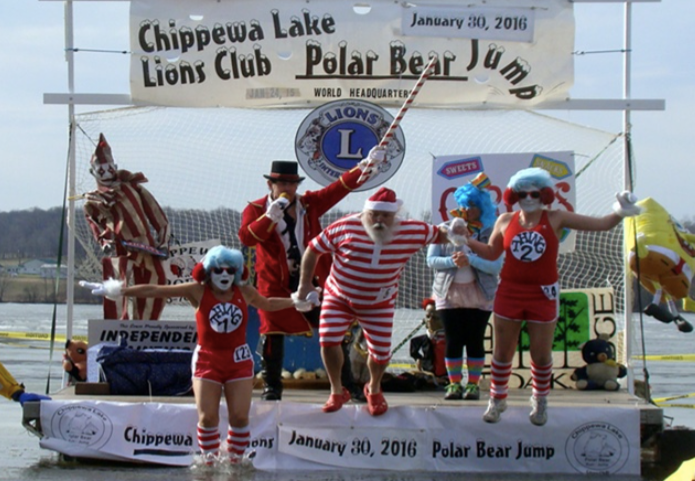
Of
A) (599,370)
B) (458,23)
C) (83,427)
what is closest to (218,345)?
(83,427)

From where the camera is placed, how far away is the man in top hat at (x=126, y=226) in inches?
349

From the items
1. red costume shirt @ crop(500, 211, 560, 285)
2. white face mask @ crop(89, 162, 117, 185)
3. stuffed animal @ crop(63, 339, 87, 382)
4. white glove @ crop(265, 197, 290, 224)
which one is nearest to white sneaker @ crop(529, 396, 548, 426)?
red costume shirt @ crop(500, 211, 560, 285)

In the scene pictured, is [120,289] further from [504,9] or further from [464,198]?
[504,9]

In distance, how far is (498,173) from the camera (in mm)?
9109

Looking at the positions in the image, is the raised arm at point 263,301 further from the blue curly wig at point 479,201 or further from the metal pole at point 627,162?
the metal pole at point 627,162

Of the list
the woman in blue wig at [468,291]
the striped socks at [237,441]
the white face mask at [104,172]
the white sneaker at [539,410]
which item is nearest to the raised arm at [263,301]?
the striped socks at [237,441]

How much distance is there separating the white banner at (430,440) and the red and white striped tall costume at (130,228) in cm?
163

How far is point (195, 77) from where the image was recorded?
9180 mm

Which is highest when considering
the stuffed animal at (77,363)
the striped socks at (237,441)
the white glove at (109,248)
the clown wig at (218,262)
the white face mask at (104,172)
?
the white face mask at (104,172)

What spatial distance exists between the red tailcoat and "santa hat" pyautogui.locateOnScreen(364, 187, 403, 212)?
0.70 m

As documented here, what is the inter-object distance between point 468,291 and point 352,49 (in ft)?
8.00

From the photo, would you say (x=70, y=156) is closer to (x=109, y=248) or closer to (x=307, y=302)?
(x=109, y=248)

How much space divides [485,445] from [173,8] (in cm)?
436

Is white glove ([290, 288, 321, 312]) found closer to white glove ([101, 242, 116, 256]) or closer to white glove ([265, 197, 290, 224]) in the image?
white glove ([265, 197, 290, 224])
